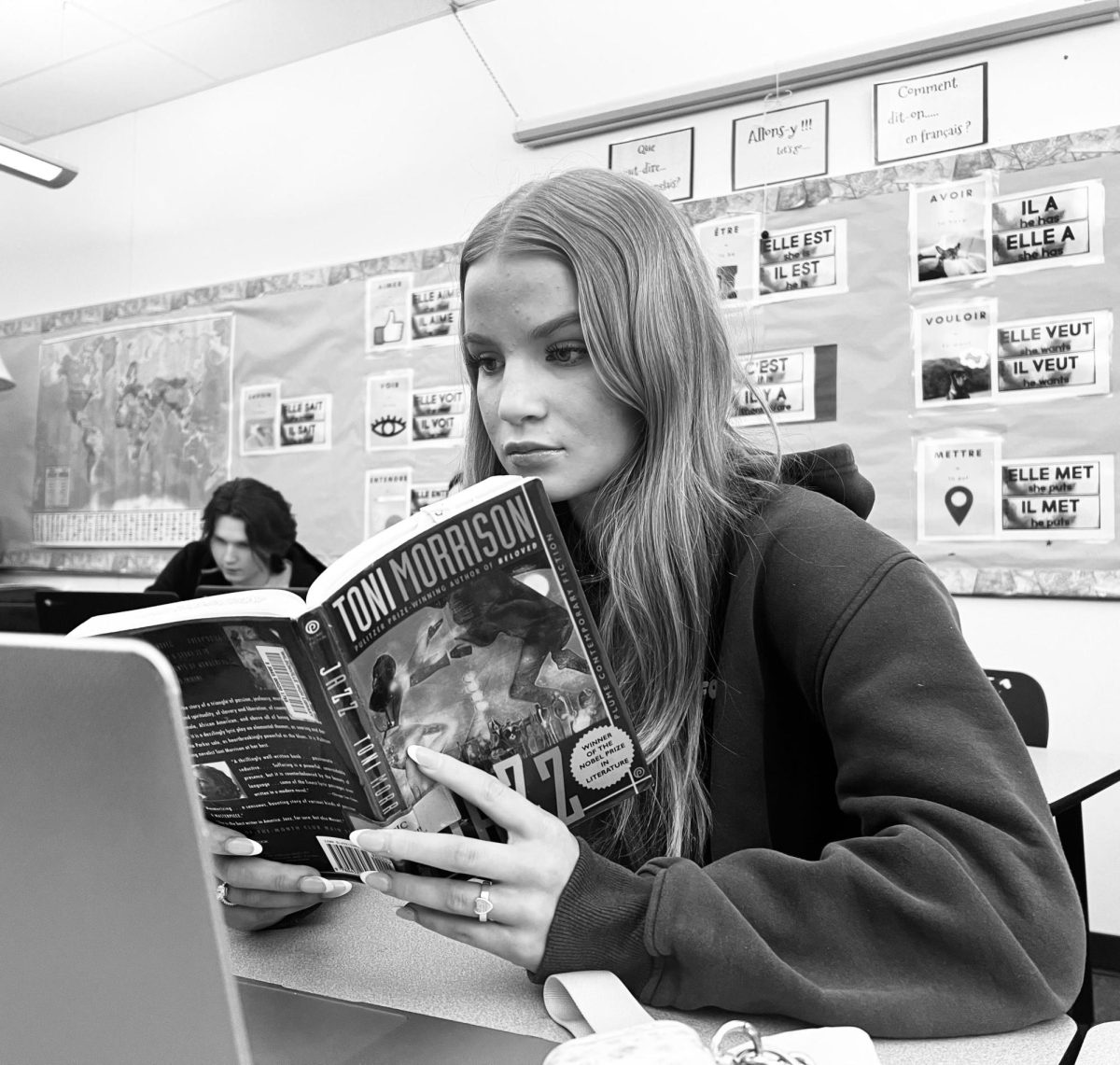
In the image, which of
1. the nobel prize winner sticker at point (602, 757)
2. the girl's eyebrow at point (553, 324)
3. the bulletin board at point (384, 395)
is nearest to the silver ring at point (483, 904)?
the nobel prize winner sticker at point (602, 757)

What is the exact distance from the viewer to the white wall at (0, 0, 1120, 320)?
7.82ft

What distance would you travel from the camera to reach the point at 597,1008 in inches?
21.7

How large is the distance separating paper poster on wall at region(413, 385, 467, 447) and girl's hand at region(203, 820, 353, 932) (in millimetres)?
2294

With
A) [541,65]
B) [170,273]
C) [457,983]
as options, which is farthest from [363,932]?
[170,273]

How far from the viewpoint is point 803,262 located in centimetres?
244

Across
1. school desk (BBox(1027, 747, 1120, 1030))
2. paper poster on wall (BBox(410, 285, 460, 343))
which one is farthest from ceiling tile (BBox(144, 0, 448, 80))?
school desk (BBox(1027, 747, 1120, 1030))

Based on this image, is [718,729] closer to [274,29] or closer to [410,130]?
[410,130]

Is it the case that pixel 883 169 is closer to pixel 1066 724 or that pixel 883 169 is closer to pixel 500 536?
pixel 1066 724

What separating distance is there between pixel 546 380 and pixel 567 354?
3 centimetres

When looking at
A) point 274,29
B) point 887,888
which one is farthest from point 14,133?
point 887,888

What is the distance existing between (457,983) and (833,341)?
2057mm

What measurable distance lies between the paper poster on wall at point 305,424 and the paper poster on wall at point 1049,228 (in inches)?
78.3

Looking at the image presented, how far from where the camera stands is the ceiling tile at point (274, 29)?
3.02m

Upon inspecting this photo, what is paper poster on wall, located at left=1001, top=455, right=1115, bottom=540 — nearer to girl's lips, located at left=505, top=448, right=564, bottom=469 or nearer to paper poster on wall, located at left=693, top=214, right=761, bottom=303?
paper poster on wall, located at left=693, top=214, right=761, bottom=303
